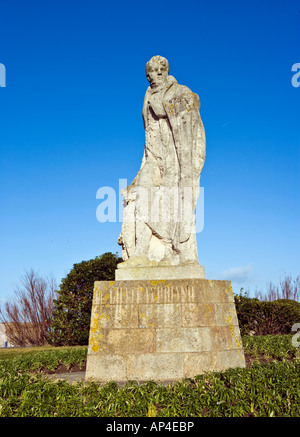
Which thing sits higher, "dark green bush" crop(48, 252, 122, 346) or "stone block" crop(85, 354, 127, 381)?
"dark green bush" crop(48, 252, 122, 346)

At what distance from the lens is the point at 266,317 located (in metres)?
15.2

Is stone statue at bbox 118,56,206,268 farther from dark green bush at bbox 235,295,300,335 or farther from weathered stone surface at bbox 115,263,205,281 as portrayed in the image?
dark green bush at bbox 235,295,300,335

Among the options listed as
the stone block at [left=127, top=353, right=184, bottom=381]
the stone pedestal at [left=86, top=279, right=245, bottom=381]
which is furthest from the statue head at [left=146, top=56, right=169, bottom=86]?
the stone block at [left=127, top=353, right=184, bottom=381]

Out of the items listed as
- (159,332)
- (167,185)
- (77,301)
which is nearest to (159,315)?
(159,332)

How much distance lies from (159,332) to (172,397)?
5.62 ft

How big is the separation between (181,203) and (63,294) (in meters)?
9.99

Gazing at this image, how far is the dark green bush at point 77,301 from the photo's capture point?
1529 cm

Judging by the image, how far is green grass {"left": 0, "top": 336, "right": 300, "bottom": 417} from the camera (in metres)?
4.36

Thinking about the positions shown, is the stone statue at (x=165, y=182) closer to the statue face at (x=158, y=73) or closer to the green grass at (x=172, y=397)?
the statue face at (x=158, y=73)

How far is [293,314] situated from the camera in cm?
1523

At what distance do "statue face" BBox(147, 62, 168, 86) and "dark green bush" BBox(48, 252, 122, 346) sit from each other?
961 centimetres

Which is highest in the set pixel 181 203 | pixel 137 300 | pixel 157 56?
pixel 157 56
